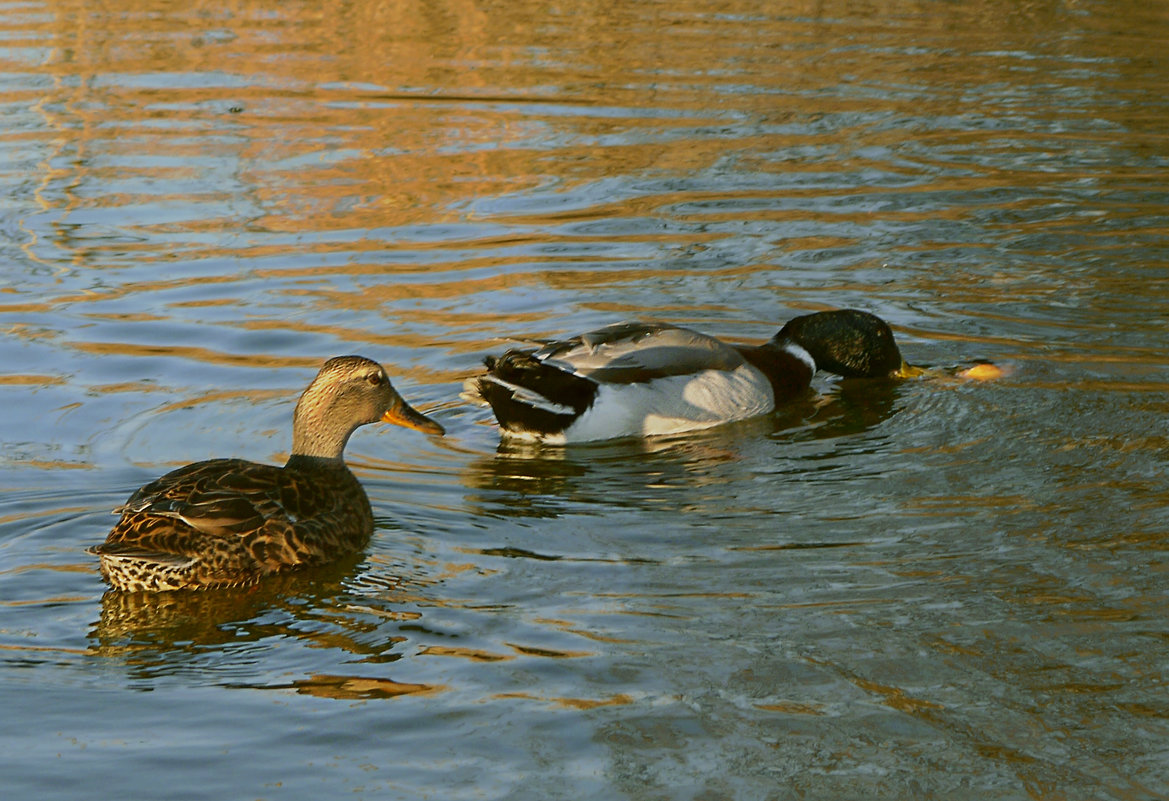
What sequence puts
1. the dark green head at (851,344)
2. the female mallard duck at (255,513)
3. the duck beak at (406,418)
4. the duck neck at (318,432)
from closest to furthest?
the female mallard duck at (255,513)
the duck neck at (318,432)
the duck beak at (406,418)
the dark green head at (851,344)

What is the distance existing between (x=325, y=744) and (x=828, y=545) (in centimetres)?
236

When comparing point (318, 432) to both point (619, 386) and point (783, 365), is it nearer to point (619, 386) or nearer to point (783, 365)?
point (619, 386)

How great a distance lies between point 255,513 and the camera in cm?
612

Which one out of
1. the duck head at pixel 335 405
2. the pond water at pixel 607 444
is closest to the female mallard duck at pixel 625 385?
the pond water at pixel 607 444

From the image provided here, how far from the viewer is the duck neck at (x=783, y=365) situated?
8750 mm

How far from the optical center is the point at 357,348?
9.18 m

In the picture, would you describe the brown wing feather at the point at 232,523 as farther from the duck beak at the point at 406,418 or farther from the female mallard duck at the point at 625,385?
the female mallard duck at the point at 625,385

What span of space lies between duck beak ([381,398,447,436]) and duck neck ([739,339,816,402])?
2.22m

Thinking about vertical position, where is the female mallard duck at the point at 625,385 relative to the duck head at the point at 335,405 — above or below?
below

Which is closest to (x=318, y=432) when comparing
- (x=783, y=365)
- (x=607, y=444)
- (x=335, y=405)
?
(x=335, y=405)

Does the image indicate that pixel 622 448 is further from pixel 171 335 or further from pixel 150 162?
pixel 150 162

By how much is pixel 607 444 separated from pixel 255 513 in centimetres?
241

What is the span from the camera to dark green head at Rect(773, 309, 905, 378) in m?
8.92

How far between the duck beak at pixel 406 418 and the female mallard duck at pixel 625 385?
0.88 metres
